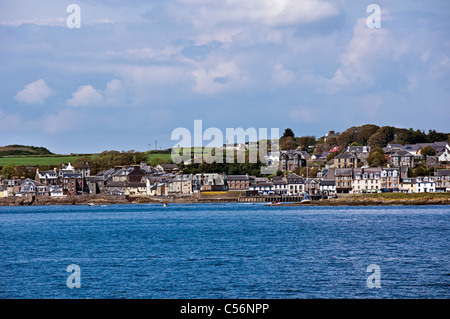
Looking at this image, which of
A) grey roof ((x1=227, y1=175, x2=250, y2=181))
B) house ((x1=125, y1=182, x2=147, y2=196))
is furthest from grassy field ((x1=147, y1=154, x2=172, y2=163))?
grey roof ((x1=227, y1=175, x2=250, y2=181))

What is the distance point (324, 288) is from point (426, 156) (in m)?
103

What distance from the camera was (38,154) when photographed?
16638 centimetres

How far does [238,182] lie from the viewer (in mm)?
112875

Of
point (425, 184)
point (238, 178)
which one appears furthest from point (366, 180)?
point (238, 178)

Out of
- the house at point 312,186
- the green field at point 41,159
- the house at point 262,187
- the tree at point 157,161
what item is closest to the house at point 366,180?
the house at point 312,186

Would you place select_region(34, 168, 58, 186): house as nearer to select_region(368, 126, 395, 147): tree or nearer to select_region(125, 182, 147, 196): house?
select_region(125, 182, 147, 196): house

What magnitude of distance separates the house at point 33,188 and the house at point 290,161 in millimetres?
46169

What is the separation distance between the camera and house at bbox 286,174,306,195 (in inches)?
4311

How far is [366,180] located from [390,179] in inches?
148

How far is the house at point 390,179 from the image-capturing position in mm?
99562

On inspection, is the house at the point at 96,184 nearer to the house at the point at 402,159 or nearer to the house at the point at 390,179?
the house at the point at 390,179

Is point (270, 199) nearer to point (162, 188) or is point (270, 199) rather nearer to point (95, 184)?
point (162, 188)

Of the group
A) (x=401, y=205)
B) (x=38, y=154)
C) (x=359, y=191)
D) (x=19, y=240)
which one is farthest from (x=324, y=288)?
(x=38, y=154)

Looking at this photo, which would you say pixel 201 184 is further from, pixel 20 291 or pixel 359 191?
pixel 20 291
